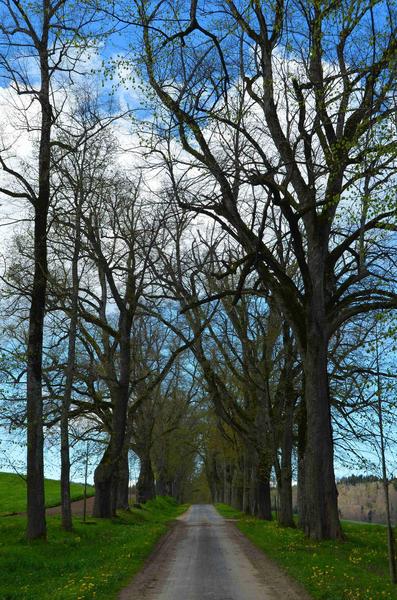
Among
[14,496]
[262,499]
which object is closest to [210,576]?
[262,499]

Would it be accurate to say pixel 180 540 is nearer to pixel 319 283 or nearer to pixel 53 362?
pixel 53 362

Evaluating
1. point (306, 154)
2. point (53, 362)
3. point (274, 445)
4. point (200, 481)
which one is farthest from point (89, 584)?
point (200, 481)

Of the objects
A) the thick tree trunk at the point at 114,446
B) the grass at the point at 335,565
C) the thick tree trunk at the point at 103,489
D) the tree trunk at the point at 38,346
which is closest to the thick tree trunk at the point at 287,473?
the grass at the point at 335,565

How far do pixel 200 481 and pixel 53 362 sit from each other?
115281mm

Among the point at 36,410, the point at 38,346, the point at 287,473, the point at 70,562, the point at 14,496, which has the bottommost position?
the point at 14,496

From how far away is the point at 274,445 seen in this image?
25875 mm

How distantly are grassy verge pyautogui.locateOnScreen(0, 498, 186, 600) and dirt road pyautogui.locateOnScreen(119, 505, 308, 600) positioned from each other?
0.39 meters

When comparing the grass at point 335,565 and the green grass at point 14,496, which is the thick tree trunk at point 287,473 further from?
the green grass at point 14,496

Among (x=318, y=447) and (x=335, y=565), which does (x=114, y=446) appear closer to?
(x=318, y=447)

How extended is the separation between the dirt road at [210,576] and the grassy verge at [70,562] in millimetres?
391

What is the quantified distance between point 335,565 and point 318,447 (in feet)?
16.4

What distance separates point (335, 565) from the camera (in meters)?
12.2

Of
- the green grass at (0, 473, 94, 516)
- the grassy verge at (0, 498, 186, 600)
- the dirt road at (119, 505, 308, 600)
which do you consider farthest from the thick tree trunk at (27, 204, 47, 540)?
the green grass at (0, 473, 94, 516)

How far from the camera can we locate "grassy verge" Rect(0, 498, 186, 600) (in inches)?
396
